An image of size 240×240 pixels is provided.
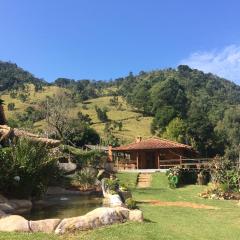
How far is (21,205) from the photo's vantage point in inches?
655

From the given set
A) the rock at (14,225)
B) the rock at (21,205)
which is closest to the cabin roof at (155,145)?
the rock at (21,205)

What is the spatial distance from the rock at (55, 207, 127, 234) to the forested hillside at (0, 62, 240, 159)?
1752 inches

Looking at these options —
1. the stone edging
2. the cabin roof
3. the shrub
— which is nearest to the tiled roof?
the cabin roof

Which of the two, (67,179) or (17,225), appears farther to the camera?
(67,179)

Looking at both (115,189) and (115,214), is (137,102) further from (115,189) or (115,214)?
(115,214)

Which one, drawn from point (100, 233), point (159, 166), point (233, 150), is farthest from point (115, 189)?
point (233, 150)

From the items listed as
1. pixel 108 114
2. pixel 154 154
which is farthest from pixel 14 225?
pixel 108 114

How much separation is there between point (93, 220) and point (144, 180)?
86.5ft

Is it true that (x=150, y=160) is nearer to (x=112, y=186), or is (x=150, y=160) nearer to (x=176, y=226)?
(x=112, y=186)

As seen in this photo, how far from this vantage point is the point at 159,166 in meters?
45.9

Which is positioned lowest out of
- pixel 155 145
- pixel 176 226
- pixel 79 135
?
pixel 176 226

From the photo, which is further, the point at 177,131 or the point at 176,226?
the point at 177,131

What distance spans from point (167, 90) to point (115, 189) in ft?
230

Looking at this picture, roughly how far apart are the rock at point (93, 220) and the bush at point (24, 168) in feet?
16.7
